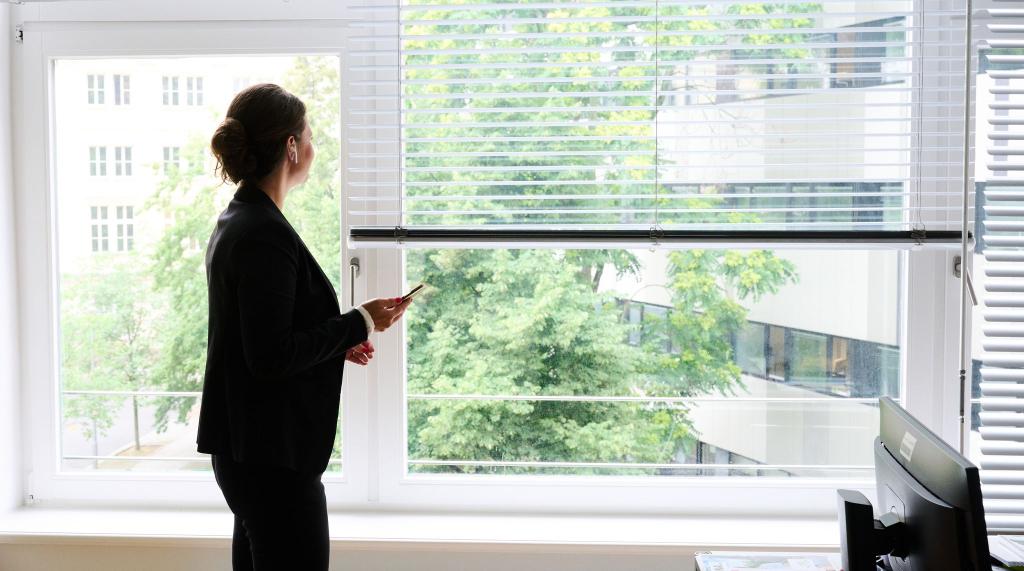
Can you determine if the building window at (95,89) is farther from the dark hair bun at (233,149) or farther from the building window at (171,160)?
the dark hair bun at (233,149)

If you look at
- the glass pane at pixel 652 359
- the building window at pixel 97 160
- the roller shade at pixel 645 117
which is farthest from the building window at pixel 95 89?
the glass pane at pixel 652 359

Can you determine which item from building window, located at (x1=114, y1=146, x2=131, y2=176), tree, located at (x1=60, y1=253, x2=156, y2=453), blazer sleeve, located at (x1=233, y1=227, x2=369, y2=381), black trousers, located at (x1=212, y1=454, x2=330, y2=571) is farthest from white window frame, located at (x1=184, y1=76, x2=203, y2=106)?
black trousers, located at (x1=212, y1=454, x2=330, y2=571)

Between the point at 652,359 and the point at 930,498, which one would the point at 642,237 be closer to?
the point at 652,359

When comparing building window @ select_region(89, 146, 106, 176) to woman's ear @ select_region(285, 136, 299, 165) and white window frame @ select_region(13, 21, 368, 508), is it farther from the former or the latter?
woman's ear @ select_region(285, 136, 299, 165)

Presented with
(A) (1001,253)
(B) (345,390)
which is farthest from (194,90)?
(A) (1001,253)

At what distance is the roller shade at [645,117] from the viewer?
7.16ft

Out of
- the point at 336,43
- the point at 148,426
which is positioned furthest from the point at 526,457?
the point at 336,43

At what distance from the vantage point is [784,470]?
236cm

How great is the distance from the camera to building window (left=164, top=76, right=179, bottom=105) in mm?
2365

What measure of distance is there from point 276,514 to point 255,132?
80 centimetres

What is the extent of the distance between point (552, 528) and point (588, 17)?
1.40 m

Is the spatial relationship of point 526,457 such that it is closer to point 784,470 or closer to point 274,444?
point 784,470

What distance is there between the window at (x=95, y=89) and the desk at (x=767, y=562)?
2.08 m

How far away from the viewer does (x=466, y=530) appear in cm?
223
